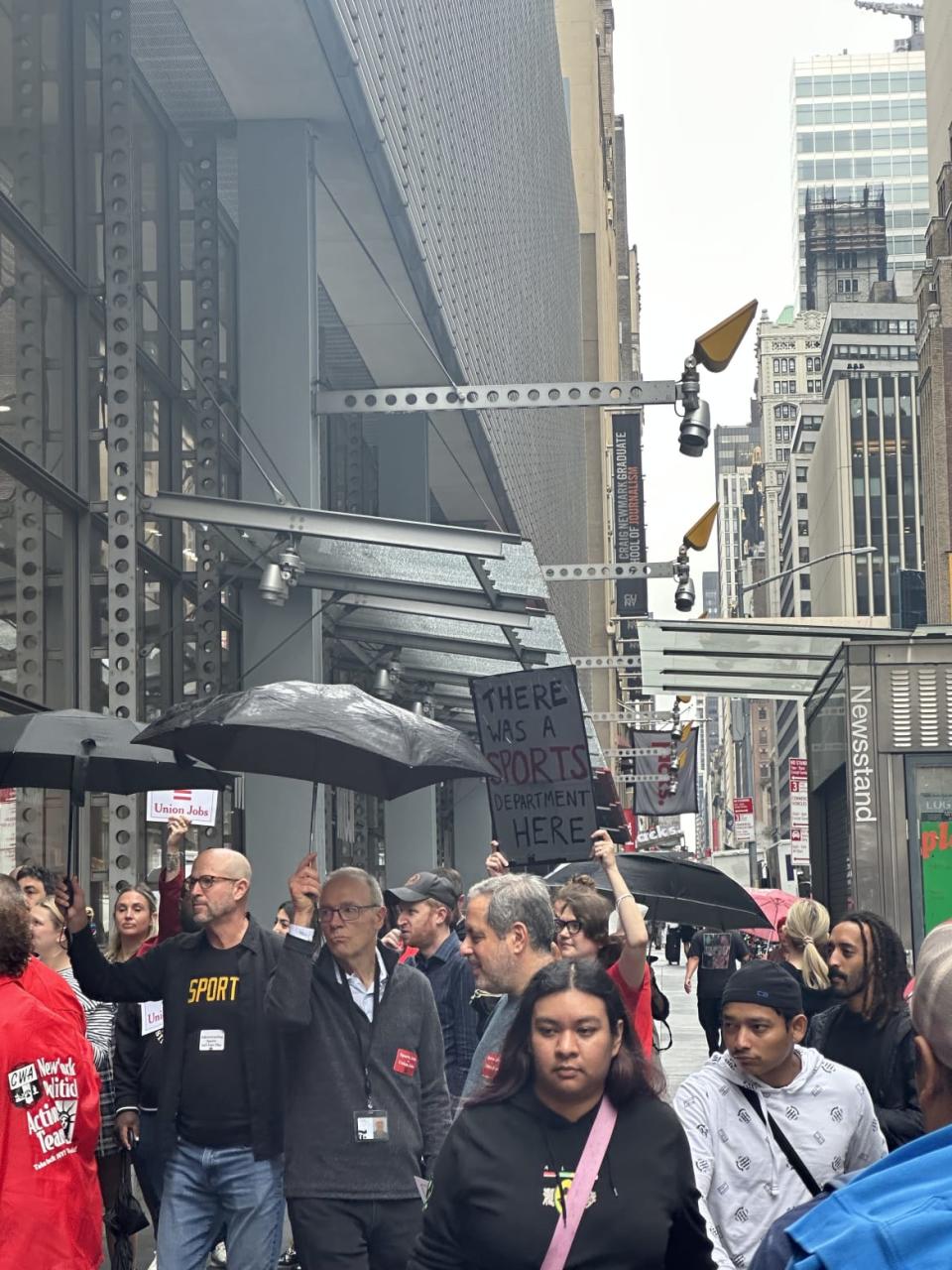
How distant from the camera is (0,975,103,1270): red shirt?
5.18 metres

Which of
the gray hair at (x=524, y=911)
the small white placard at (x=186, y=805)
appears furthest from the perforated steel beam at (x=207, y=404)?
the gray hair at (x=524, y=911)

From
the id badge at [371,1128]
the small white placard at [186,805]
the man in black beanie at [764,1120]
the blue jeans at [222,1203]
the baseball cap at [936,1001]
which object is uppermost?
the small white placard at [186,805]

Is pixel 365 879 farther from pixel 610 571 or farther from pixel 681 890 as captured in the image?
pixel 610 571

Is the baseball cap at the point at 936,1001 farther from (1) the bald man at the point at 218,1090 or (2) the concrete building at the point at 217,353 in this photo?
(2) the concrete building at the point at 217,353

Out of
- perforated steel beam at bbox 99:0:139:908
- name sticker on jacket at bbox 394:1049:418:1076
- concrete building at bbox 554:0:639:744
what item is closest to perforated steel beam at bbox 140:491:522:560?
perforated steel beam at bbox 99:0:139:908

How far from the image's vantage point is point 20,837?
40.3 ft

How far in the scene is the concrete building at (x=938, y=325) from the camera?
6812 cm

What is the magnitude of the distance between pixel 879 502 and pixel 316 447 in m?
146

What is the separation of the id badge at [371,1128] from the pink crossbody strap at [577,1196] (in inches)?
98.1

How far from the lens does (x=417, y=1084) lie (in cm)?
694

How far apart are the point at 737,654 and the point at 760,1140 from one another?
21.5 m

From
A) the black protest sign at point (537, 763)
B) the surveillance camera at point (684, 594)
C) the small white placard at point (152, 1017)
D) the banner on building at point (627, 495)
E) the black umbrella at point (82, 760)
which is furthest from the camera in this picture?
the banner on building at point (627, 495)

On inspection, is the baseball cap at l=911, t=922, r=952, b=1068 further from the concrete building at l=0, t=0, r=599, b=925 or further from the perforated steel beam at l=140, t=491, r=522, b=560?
the perforated steel beam at l=140, t=491, r=522, b=560

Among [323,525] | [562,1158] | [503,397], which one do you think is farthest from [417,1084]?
[503,397]
